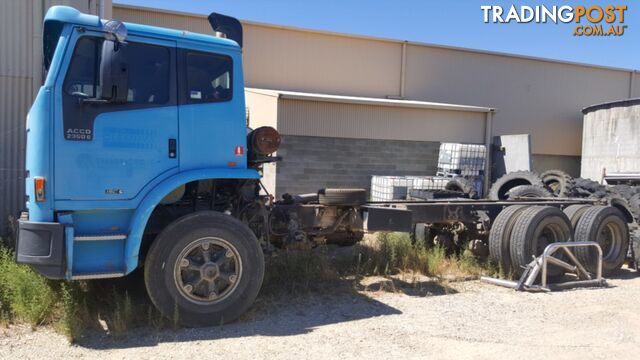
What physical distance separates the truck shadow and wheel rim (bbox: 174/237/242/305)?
0.36 meters

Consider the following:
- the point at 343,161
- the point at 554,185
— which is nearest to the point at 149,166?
the point at 554,185

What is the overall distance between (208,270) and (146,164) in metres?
1.26

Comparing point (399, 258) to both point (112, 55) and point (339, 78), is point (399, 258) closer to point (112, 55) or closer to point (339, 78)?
point (112, 55)

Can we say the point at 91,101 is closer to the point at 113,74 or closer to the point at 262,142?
the point at 113,74

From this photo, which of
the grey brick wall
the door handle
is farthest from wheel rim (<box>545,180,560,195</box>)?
the door handle

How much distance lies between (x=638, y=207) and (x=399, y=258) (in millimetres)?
4647

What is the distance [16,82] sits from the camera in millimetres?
8688

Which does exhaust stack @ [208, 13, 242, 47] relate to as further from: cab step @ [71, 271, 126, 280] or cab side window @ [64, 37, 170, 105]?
cab step @ [71, 271, 126, 280]

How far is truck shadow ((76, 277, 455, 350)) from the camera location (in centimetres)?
549

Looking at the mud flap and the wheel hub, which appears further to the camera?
the mud flap

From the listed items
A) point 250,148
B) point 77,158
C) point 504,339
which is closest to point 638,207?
point 504,339

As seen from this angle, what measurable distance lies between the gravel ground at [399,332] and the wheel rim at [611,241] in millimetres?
1924

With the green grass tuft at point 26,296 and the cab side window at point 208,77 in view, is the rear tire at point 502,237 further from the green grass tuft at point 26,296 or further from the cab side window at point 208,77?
the green grass tuft at point 26,296

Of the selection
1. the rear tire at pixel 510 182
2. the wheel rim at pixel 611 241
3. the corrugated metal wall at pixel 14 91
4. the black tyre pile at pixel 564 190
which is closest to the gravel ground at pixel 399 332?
the wheel rim at pixel 611 241
